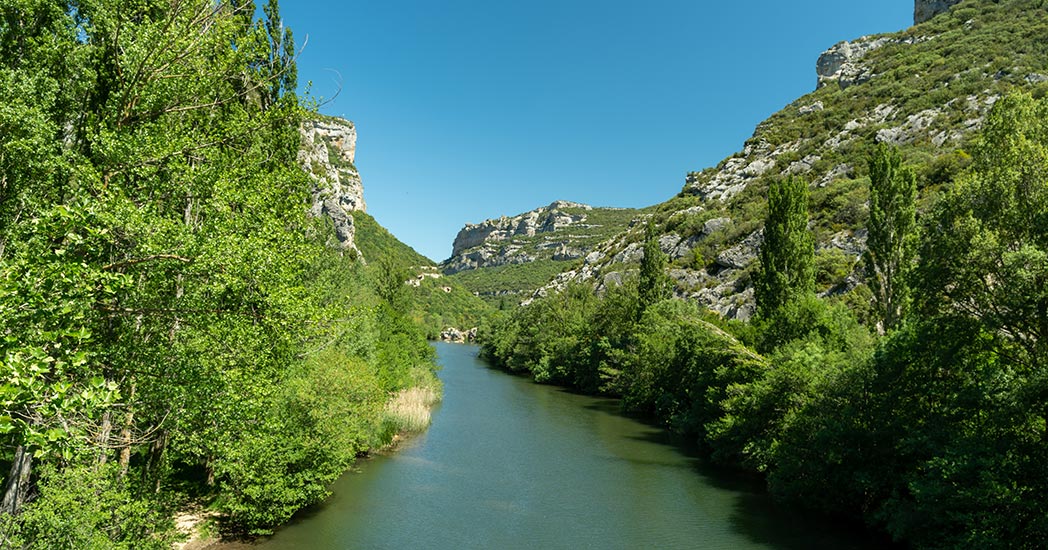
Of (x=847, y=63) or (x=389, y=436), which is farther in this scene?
(x=847, y=63)

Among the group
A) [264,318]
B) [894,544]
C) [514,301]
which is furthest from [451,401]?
[514,301]

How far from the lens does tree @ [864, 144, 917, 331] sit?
92.7 feet

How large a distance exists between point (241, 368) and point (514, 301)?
532 feet

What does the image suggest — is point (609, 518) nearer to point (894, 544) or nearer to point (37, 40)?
point (894, 544)

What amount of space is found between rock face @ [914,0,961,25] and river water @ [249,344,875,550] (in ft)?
373

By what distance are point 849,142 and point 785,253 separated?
48235 mm

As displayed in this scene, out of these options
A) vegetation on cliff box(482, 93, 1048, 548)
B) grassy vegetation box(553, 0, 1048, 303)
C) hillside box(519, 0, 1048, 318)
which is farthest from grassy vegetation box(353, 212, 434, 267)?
vegetation on cliff box(482, 93, 1048, 548)

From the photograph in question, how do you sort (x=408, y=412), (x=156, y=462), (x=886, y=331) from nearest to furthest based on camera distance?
(x=156, y=462), (x=886, y=331), (x=408, y=412)

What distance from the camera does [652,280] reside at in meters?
51.6

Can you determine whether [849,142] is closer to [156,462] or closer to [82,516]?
[156,462]

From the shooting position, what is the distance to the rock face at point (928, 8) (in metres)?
103

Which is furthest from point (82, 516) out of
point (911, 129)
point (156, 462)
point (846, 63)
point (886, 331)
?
point (846, 63)

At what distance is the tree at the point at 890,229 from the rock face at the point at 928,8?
340 ft

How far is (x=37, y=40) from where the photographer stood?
10344 mm
